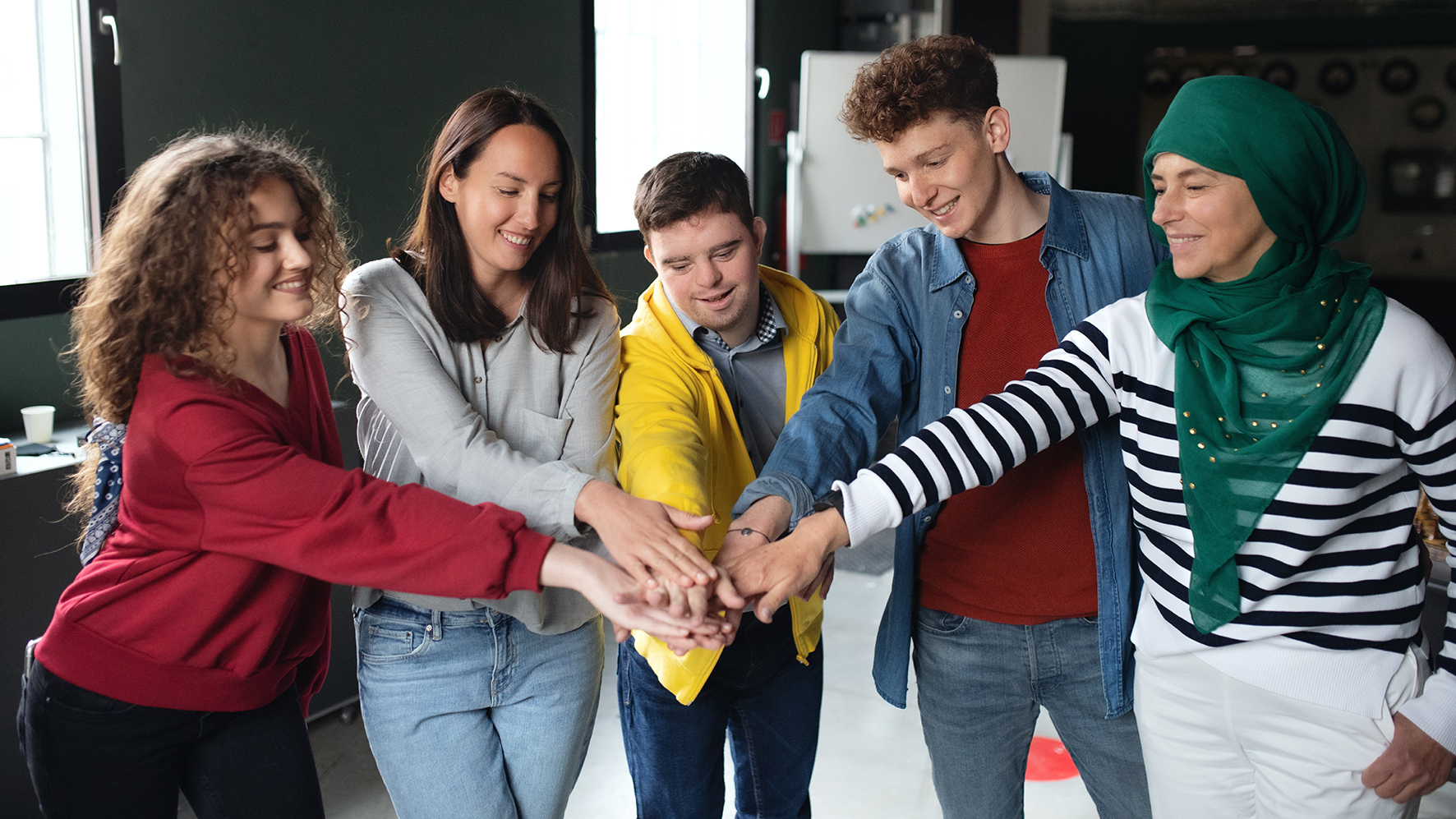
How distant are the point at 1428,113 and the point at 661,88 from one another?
755 cm

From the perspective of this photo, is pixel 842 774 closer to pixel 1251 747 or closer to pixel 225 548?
pixel 1251 747

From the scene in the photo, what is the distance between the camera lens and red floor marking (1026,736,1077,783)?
2973mm

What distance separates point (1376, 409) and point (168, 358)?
4.55 feet

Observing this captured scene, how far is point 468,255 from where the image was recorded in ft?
5.15

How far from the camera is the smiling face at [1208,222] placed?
4.28ft

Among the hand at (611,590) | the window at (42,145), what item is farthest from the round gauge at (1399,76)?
the hand at (611,590)

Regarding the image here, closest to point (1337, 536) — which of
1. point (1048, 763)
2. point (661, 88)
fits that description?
point (1048, 763)

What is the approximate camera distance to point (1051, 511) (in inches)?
63.0

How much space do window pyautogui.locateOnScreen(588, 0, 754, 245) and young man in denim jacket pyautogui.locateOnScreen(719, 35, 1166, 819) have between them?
3055 mm

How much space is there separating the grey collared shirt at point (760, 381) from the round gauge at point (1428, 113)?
391 inches

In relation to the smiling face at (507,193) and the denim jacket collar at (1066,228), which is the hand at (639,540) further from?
the denim jacket collar at (1066,228)

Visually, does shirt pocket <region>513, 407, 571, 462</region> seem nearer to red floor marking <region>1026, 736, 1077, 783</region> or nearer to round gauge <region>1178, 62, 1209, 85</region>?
Answer: red floor marking <region>1026, 736, 1077, 783</region>

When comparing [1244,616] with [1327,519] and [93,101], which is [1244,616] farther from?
[93,101]

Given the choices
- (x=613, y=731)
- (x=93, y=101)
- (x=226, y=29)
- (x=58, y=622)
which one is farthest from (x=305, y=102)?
(x=58, y=622)
